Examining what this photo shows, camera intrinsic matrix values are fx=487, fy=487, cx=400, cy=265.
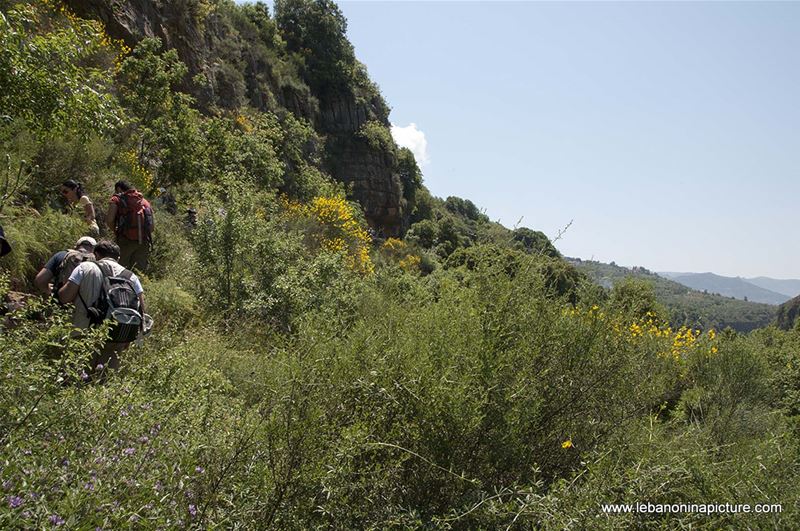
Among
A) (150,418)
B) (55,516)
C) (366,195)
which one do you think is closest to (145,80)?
(150,418)

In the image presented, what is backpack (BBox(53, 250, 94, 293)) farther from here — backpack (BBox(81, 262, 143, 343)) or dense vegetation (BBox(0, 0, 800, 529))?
dense vegetation (BBox(0, 0, 800, 529))

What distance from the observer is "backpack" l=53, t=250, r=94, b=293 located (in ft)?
14.1

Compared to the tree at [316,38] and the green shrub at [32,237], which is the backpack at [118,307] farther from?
the tree at [316,38]

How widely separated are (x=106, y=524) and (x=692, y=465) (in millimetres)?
2665

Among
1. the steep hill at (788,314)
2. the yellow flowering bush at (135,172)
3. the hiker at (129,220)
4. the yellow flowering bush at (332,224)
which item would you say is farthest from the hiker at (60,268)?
the steep hill at (788,314)

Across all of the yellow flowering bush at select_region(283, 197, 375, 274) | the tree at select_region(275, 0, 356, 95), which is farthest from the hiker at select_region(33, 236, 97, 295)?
the tree at select_region(275, 0, 356, 95)

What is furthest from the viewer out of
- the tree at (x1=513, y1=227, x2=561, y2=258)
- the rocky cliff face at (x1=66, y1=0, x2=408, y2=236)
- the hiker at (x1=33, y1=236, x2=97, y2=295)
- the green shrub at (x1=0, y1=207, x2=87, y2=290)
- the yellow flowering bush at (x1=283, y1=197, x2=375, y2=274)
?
the yellow flowering bush at (x1=283, y1=197, x2=375, y2=274)

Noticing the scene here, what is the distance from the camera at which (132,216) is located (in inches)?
250

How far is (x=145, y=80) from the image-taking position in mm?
12078

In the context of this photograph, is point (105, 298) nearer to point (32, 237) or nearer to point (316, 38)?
point (32, 237)

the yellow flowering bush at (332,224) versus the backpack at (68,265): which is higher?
the yellow flowering bush at (332,224)

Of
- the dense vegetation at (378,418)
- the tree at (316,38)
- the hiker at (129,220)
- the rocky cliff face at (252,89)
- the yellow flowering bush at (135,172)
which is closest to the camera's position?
the dense vegetation at (378,418)

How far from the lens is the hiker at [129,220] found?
618 cm

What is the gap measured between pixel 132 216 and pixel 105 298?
266 cm
